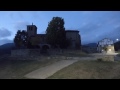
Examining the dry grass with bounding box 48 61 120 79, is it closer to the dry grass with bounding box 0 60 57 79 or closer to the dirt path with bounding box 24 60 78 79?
the dirt path with bounding box 24 60 78 79

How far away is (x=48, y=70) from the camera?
8195 mm

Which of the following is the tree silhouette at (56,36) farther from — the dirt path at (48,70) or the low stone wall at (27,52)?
the low stone wall at (27,52)

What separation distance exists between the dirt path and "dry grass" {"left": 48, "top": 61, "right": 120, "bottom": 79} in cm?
35

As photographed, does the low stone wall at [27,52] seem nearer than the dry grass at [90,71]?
No

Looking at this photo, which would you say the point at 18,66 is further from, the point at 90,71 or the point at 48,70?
the point at 90,71

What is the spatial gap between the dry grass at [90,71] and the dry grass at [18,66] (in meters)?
1.40

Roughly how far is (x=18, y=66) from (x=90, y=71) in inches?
128

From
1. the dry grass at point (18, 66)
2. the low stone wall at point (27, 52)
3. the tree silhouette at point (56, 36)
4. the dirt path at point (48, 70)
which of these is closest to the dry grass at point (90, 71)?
the dirt path at point (48, 70)

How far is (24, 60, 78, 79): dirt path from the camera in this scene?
286 inches

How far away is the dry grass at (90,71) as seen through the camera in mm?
7056

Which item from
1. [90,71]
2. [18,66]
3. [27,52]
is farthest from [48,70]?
[27,52]

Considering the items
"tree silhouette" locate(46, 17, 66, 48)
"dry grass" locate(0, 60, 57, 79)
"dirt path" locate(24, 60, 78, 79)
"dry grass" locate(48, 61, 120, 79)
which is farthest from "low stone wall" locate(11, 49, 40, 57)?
"dry grass" locate(48, 61, 120, 79)
